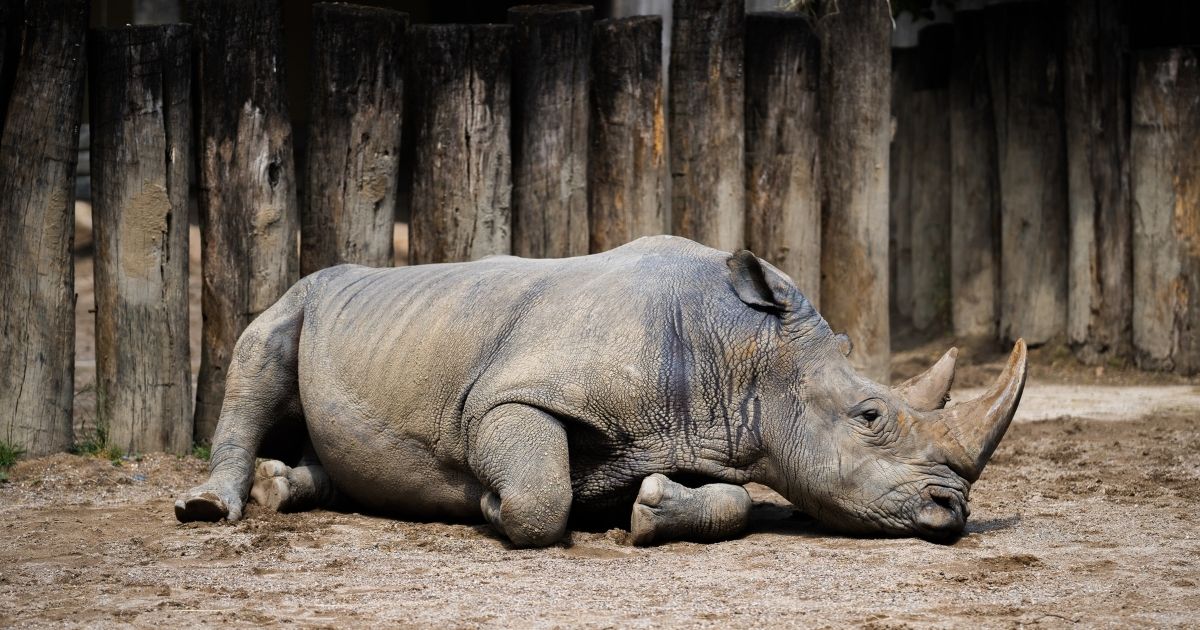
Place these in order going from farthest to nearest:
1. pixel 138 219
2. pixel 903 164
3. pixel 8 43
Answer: pixel 903 164
pixel 138 219
pixel 8 43

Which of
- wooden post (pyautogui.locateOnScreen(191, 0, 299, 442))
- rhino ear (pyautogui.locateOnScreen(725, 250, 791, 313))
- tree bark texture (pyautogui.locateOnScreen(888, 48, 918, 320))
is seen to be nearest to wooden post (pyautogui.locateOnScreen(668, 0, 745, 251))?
wooden post (pyautogui.locateOnScreen(191, 0, 299, 442))

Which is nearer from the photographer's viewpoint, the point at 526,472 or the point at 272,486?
the point at 526,472

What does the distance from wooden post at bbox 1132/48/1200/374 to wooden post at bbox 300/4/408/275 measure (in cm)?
465

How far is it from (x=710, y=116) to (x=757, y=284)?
243 centimetres

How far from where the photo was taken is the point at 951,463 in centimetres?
523

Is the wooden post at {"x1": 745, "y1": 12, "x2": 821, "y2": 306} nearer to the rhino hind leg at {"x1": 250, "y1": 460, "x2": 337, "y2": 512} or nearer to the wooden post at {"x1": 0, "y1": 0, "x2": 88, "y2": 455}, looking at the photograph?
the rhino hind leg at {"x1": 250, "y1": 460, "x2": 337, "y2": 512}

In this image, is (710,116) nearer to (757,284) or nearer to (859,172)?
(859,172)

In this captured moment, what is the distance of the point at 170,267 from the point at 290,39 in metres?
7.90

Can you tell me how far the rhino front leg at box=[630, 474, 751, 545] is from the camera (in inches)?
206

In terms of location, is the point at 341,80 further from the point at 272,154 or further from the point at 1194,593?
the point at 1194,593

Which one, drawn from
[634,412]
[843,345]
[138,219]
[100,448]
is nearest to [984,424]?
[843,345]

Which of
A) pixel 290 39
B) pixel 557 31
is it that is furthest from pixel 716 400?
pixel 290 39

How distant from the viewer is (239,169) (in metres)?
7.08

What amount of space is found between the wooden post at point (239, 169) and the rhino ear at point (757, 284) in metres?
2.57
